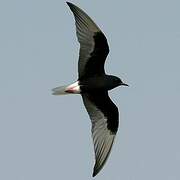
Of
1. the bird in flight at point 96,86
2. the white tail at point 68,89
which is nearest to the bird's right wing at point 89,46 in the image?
the bird in flight at point 96,86

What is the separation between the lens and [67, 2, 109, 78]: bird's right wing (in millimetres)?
22312

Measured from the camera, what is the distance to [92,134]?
23.9 meters

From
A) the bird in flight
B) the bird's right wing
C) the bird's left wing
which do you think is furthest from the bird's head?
the bird's left wing

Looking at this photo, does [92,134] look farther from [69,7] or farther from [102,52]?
[69,7]

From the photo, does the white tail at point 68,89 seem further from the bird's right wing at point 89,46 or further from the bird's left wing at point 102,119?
the bird's left wing at point 102,119

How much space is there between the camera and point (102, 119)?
2455 centimetres

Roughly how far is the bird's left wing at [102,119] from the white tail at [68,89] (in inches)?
28.4

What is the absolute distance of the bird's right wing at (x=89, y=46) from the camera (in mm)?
22312

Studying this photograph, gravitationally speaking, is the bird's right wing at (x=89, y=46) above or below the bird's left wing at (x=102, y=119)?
above

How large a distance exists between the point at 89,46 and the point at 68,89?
1338 millimetres

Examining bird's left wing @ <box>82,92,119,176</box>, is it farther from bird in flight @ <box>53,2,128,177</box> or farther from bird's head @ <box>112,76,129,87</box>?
bird's head @ <box>112,76,129,87</box>

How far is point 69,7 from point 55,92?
8.05 ft

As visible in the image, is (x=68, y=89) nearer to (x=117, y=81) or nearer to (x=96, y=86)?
(x=96, y=86)

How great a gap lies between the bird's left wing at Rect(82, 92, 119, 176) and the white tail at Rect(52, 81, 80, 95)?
72 cm
